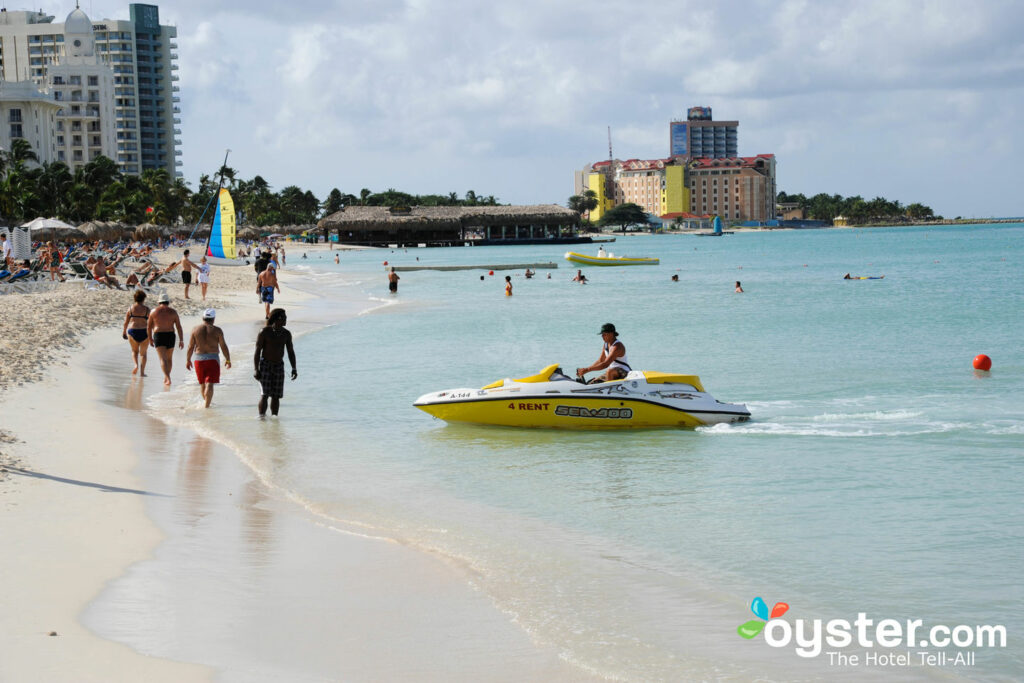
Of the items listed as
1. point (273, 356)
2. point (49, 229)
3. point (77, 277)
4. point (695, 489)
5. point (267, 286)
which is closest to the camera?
point (695, 489)

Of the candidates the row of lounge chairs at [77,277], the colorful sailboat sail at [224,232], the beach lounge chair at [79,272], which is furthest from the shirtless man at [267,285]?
the colorful sailboat sail at [224,232]

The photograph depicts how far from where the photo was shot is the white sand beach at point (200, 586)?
519 cm

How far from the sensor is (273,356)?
39.6 ft

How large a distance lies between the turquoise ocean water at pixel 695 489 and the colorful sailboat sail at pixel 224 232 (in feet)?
50.3

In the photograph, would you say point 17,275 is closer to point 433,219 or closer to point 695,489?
point 695,489

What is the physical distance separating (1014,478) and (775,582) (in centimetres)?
462

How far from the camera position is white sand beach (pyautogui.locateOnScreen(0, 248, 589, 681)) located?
17.0 ft

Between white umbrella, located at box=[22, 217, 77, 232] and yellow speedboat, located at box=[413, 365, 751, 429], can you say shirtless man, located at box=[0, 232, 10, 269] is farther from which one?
yellow speedboat, located at box=[413, 365, 751, 429]

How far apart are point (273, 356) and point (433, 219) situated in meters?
107

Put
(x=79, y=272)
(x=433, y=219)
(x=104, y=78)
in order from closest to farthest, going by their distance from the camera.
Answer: (x=79, y=272)
(x=433, y=219)
(x=104, y=78)

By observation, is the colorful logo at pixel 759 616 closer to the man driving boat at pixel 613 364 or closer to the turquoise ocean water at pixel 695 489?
the turquoise ocean water at pixel 695 489

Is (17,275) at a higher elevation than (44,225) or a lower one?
lower

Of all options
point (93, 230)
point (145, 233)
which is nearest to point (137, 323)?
point (93, 230)

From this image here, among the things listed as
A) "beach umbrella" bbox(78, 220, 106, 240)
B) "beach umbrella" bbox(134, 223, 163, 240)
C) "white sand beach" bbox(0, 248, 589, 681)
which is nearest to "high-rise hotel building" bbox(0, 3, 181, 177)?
"beach umbrella" bbox(134, 223, 163, 240)
